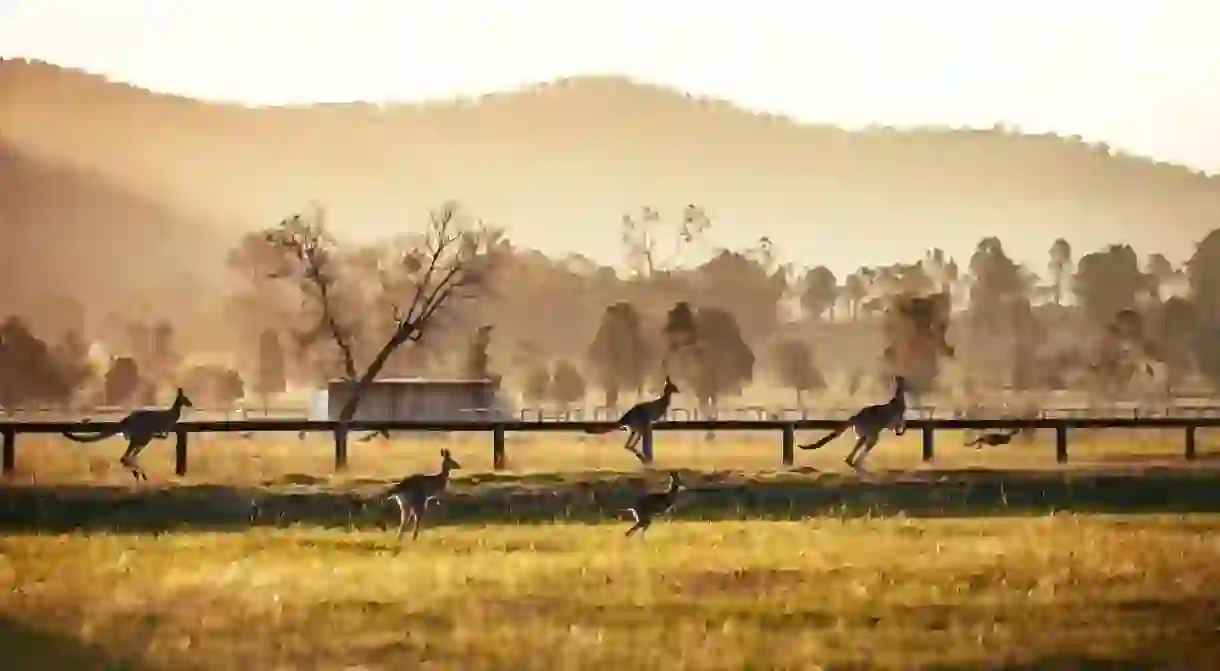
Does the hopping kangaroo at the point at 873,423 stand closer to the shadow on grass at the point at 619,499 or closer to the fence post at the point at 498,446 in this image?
the shadow on grass at the point at 619,499

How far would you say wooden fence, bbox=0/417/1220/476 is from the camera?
1432 centimetres

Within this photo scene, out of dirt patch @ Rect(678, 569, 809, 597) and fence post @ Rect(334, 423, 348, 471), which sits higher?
fence post @ Rect(334, 423, 348, 471)

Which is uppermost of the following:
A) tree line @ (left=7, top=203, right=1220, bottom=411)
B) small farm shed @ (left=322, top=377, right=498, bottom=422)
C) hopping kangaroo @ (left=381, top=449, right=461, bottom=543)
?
tree line @ (left=7, top=203, right=1220, bottom=411)

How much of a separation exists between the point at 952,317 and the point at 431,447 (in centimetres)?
1401

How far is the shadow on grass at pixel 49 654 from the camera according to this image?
7633mm

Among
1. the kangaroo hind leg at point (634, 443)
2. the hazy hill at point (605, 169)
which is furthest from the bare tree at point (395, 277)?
the kangaroo hind leg at point (634, 443)

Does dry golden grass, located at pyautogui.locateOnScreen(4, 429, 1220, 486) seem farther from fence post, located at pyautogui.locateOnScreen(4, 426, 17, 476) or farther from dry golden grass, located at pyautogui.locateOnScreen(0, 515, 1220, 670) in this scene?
dry golden grass, located at pyautogui.locateOnScreen(0, 515, 1220, 670)

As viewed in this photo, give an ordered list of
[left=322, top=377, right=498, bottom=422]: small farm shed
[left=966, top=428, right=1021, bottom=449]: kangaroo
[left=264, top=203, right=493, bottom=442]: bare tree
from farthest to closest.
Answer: [left=322, top=377, right=498, bottom=422]: small farm shed → [left=264, top=203, right=493, bottom=442]: bare tree → [left=966, top=428, right=1021, bottom=449]: kangaroo

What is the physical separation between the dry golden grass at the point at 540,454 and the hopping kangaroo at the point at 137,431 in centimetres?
11

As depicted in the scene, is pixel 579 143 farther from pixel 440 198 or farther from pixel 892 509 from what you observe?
pixel 892 509

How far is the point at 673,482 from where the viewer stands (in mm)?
11562

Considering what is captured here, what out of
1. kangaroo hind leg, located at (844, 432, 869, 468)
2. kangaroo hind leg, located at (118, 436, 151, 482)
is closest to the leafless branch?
kangaroo hind leg, located at (118, 436, 151, 482)

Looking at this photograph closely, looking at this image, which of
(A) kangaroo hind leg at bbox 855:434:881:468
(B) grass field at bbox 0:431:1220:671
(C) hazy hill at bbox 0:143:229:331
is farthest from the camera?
(A) kangaroo hind leg at bbox 855:434:881:468

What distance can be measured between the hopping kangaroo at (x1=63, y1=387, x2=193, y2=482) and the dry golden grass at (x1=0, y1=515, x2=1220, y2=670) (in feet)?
9.59
